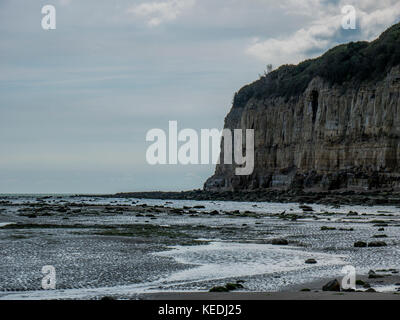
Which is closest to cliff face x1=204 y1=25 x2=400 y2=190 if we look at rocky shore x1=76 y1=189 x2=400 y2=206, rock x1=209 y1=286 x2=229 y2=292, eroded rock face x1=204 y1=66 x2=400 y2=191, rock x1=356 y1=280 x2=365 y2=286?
eroded rock face x1=204 y1=66 x2=400 y2=191

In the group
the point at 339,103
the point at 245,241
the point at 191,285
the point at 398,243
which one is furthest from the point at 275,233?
the point at 339,103

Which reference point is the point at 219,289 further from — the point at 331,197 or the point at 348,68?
the point at 348,68

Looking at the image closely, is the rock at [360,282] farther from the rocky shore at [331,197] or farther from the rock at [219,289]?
the rocky shore at [331,197]

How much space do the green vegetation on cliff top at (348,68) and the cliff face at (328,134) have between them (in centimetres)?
49

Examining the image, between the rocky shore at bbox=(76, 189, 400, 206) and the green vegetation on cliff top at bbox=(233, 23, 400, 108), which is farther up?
→ the green vegetation on cliff top at bbox=(233, 23, 400, 108)

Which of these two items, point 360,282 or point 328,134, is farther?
point 328,134

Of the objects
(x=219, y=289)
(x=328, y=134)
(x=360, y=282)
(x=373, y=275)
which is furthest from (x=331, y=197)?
(x=219, y=289)

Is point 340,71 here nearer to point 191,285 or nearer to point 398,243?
point 398,243

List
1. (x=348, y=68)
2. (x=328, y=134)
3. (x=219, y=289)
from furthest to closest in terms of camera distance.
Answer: (x=348, y=68)
(x=328, y=134)
(x=219, y=289)

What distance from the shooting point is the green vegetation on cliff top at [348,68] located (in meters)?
88.1

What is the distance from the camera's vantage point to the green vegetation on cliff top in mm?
88062

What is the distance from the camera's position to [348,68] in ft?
A: 311

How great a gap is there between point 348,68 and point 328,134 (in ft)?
38.4

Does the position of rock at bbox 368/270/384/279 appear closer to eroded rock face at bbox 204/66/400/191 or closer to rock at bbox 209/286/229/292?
rock at bbox 209/286/229/292
